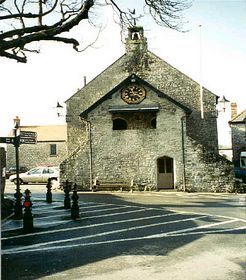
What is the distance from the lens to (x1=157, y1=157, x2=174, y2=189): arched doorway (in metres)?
23.1

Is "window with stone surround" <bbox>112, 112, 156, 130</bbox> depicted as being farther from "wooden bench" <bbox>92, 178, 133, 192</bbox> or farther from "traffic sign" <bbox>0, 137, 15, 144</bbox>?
"traffic sign" <bbox>0, 137, 15, 144</bbox>

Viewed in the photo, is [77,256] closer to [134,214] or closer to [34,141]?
[34,141]

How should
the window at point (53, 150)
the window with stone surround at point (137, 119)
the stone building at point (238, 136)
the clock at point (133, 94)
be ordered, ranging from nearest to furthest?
1. the window with stone surround at point (137, 119)
2. the clock at point (133, 94)
3. the stone building at point (238, 136)
4. the window at point (53, 150)

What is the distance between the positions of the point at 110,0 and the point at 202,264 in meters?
8.64

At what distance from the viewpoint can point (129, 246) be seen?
785 centimetres

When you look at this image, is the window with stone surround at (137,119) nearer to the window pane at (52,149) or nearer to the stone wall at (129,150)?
the stone wall at (129,150)

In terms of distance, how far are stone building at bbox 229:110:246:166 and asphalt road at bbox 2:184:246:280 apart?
21304mm

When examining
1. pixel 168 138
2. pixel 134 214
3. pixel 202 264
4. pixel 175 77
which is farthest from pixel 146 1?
pixel 175 77

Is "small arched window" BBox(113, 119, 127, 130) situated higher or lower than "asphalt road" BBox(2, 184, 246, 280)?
higher

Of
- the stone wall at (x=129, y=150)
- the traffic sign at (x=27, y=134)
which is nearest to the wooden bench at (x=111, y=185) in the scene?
the stone wall at (x=129, y=150)

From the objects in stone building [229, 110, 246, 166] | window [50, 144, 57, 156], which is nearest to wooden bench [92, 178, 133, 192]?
stone building [229, 110, 246, 166]

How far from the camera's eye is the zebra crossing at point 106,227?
838 centimetres

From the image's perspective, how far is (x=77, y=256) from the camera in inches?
279

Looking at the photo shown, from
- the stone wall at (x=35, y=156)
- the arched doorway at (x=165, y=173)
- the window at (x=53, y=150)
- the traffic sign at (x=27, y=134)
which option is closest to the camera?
the traffic sign at (x=27, y=134)
